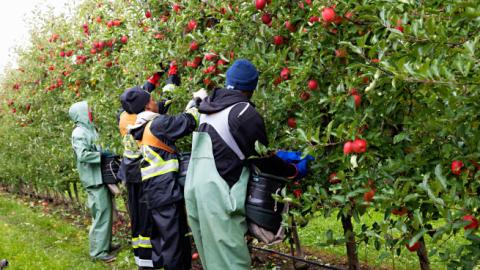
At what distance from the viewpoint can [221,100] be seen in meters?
3.26

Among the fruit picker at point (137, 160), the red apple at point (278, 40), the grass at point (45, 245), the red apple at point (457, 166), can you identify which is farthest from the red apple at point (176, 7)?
the grass at point (45, 245)

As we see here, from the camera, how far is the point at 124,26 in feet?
18.9

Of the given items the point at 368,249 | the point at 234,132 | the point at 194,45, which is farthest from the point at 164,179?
the point at 368,249

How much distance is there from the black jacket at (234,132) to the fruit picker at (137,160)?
1264mm

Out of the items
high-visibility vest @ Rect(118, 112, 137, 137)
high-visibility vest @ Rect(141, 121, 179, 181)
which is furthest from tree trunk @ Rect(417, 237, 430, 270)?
high-visibility vest @ Rect(118, 112, 137, 137)

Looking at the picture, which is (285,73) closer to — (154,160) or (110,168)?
(154,160)

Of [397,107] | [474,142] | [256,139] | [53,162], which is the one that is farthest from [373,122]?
[53,162]

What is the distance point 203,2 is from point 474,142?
7.89ft

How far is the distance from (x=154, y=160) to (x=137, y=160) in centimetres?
64

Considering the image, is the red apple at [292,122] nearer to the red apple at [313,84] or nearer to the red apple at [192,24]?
the red apple at [313,84]

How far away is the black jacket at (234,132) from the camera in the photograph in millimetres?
3127

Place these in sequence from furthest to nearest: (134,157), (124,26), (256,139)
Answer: (124,26) → (134,157) → (256,139)

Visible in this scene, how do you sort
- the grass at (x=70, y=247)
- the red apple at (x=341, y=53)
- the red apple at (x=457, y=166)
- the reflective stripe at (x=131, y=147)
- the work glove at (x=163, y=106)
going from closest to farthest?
the red apple at (x=457, y=166), the red apple at (x=341, y=53), the work glove at (x=163, y=106), the reflective stripe at (x=131, y=147), the grass at (x=70, y=247)

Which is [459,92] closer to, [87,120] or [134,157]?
[134,157]
